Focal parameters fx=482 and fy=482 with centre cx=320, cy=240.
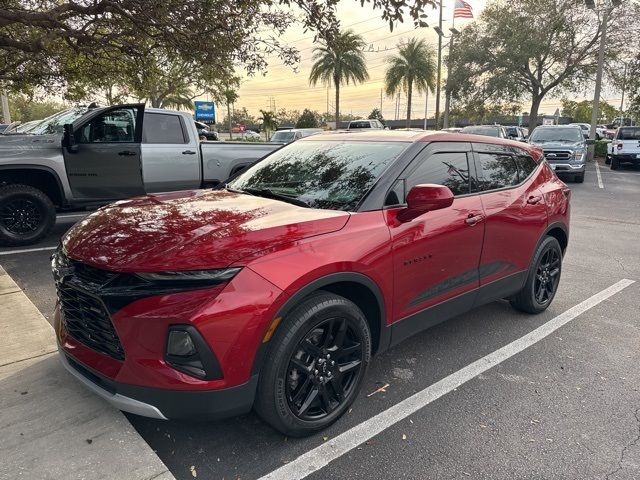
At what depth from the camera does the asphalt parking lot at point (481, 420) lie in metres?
2.54

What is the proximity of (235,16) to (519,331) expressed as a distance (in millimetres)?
6882

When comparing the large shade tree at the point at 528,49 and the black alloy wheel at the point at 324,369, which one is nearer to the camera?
the black alloy wheel at the point at 324,369

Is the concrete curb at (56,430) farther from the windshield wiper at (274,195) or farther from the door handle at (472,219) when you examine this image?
the door handle at (472,219)

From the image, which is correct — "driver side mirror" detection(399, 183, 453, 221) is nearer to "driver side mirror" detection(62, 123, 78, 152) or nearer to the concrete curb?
the concrete curb

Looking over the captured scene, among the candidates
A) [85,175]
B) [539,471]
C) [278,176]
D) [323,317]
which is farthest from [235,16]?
[539,471]

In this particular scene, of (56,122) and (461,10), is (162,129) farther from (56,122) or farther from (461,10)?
(461,10)

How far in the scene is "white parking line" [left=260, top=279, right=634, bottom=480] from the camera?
2.50m

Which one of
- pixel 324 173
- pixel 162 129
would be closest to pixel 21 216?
pixel 162 129

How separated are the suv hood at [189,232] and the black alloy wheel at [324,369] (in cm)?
57

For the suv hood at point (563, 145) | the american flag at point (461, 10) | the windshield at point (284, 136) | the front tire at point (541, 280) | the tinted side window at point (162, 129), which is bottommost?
the front tire at point (541, 280)

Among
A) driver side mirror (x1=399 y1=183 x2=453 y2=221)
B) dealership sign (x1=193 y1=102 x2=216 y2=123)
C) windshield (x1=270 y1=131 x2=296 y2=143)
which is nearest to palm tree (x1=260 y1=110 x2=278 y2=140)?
dealership sign (x1=193 y1=102 x2=216 y2=123)

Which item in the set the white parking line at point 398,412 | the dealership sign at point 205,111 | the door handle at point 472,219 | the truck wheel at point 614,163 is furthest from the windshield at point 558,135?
the dealership sign at point 205,111

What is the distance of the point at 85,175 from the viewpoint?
7074 mm

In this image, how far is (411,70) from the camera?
38.2 m
